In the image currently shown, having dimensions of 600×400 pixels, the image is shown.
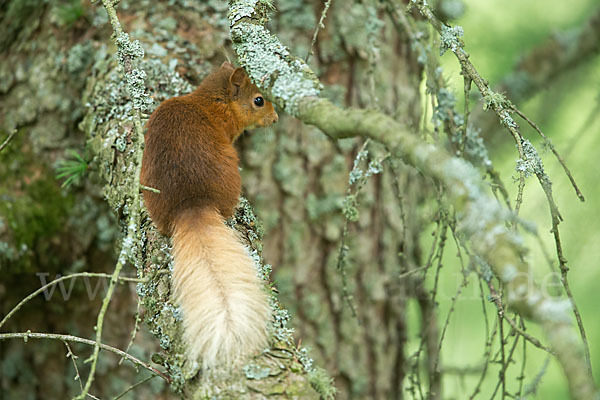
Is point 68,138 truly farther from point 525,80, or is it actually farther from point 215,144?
point 525,80

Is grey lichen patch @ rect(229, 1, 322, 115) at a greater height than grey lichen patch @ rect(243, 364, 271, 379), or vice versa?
grey lichen patch @ rect(229, 1, 322, 115)

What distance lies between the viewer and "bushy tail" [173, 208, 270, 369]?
1302mm

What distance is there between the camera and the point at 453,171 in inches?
38.2

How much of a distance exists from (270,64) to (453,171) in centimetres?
64

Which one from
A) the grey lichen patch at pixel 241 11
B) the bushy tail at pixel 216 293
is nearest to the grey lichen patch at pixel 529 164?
the bushy tail at pixel 216 293

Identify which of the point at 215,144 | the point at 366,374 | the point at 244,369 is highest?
the point at 215,144

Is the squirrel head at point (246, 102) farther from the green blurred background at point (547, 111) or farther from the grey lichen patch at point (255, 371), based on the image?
the grey lichen patch at point (255, 371)

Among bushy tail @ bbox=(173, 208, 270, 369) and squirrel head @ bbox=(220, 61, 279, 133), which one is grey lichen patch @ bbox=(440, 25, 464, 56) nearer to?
bushy tail @ bbox=(173, 208, 270, 369)

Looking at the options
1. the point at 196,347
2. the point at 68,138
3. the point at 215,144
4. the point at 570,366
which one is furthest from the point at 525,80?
the point at 570,366

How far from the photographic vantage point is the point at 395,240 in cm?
292

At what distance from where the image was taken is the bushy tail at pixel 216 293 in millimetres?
1302

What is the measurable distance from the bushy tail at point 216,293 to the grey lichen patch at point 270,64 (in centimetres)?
41

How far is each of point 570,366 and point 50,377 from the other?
2513 mm

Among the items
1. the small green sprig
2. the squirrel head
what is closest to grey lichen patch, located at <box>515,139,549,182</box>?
the squirrel head
